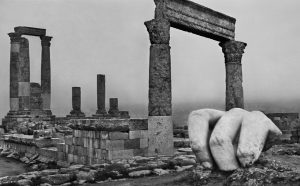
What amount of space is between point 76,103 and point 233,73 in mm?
18275

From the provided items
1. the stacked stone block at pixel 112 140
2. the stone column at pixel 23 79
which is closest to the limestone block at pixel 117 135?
the stacked stone block at pixel 112 140

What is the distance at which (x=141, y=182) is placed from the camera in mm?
6449

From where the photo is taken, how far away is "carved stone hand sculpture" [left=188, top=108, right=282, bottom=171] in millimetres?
4949

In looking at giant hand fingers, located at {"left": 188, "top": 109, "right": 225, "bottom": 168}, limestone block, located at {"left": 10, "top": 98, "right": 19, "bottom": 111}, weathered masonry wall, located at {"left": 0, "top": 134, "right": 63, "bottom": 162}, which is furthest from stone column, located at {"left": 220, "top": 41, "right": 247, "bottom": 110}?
limestone block, located at {"left": 10, "top": 98, "right": 19, "bottom": 111}

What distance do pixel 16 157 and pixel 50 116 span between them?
11143mm

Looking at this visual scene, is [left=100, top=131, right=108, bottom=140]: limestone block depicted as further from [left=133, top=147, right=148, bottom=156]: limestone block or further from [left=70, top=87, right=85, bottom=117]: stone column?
[left=70, top=87, right=85, bottom=117]: stone column

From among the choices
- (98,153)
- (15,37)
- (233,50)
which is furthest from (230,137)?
(15,37)

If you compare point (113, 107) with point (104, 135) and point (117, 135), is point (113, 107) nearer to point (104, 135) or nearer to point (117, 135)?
point (104, 135)

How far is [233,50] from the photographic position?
16297 millimetres

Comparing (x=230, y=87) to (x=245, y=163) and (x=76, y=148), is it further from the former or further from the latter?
(x=245, y=163)

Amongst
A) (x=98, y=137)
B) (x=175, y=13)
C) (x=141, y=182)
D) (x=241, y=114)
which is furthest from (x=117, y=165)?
(x=175, y=13)

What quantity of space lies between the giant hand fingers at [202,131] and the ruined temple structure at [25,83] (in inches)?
900

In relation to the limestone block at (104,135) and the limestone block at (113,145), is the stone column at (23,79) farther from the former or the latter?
the limestone block at (113,145)

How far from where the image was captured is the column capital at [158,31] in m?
12.0
